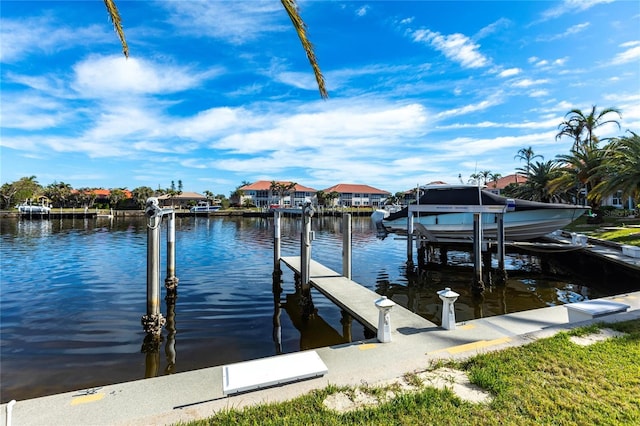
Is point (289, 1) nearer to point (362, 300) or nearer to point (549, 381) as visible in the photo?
point (549, 381)

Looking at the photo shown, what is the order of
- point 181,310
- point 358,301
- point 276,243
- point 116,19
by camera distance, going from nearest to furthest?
point 116,19 < point 358,301 < point 181,310 < point 276,243

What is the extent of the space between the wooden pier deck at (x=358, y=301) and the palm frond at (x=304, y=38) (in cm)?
483

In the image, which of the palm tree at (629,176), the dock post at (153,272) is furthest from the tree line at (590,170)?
the dock post at (153,272)

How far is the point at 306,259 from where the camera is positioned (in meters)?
10.1

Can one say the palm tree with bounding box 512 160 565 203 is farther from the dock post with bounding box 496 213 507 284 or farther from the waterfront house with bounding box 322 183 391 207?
the waterfront house with bounding box 322 183 391 207

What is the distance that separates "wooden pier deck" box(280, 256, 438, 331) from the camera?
718 centimetres

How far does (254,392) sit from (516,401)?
3113 mm

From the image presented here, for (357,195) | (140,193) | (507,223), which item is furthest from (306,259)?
(357,195)

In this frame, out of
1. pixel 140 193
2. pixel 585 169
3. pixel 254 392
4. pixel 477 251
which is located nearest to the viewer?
pixel 254 392

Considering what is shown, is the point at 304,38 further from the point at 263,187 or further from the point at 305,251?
the point at 263,187

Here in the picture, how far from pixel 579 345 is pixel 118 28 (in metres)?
8.61

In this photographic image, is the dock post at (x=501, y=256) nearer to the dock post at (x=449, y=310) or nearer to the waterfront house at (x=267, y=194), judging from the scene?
the dock post at (x=449, y=310)

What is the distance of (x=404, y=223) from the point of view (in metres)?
20.9

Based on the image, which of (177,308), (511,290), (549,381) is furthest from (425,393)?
(511,290)
